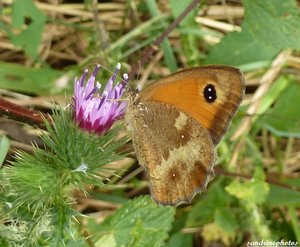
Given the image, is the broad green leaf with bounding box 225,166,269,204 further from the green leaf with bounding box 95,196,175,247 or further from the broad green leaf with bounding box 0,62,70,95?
the broad green leaf with bounding box 0,62,70,95

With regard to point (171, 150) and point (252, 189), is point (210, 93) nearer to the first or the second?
point (171, 150)

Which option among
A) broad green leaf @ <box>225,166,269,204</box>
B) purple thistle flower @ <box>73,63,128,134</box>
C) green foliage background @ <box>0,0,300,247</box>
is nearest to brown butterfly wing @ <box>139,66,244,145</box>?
purple thistle flower @ <box>73,63,128,134</box>

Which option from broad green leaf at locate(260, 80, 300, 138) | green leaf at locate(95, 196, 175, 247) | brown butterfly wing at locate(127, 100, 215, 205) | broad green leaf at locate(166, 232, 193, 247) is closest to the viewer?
brown butterfly wing at locate(127, 100, 215, 205)

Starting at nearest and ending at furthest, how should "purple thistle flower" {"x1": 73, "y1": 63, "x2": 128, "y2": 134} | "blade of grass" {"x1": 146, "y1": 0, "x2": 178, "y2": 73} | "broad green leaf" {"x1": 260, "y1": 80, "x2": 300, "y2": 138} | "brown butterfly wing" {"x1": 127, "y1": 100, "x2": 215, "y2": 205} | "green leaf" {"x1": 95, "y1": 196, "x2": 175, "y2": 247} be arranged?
"purple thistle flower" {"x1": 73, "y1": 63, "x2": 128, "y2": 134} < "brown butterfly wing" {"x1": 127, "y1": 100, "x2": 215, "y2": 205} < "green leaf" {"x1": 95, "y1": 196, "x2": 175, "y2": 247} < "blade of grass" {"x1": 146, "y1": 0, "x2": 178, "y2": 73} < "broad green leaf" {"x1": 260, "y1": 80, "x2": 300, "y2": 138}

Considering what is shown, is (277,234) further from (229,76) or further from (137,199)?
(229,76)

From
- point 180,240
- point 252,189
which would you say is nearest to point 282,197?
point 252,189

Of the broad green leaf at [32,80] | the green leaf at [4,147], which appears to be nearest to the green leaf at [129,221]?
the green leaf at [4,147]

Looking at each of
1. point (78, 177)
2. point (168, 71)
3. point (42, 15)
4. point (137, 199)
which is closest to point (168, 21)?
point (168, 71)
